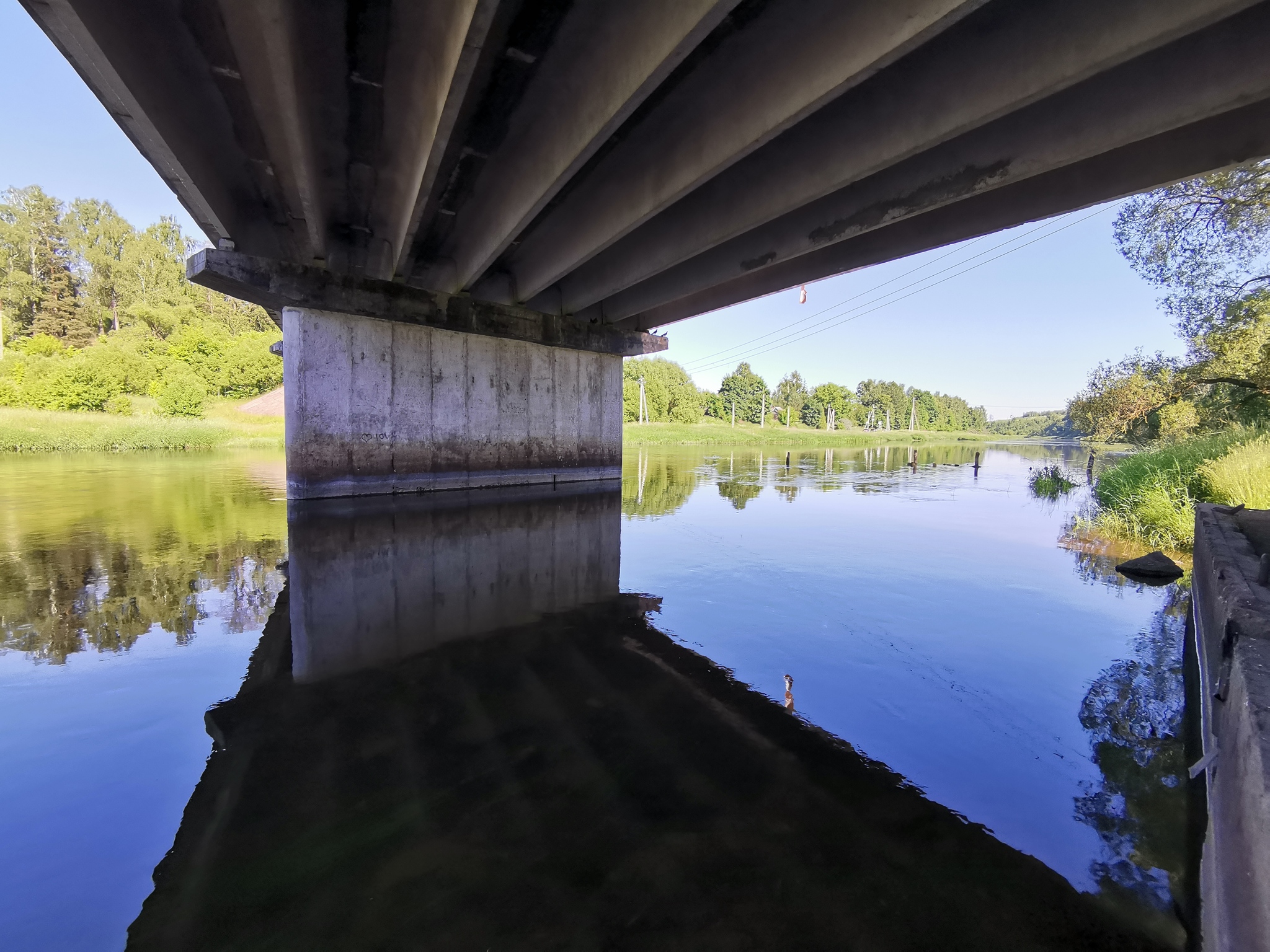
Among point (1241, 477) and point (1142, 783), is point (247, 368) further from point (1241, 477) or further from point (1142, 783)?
point (1142, 783)

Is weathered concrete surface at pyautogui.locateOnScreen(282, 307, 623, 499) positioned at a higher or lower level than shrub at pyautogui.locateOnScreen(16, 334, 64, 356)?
lower

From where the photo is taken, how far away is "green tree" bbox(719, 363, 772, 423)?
106 m

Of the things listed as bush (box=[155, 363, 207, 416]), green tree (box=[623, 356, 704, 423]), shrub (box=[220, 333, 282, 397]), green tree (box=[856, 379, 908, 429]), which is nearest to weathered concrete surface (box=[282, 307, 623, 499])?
bush (box=[155, 363, 207, 416])

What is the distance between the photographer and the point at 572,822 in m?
2.91

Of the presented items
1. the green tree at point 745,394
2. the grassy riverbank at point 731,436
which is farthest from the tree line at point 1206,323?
the green tree at point 745,394

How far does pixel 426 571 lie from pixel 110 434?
35.5m

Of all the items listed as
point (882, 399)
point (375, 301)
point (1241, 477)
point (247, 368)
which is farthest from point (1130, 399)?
point (882, 399)

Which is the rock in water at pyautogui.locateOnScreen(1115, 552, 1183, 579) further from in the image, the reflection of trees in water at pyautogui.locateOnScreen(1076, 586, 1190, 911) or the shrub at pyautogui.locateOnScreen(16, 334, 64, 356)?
the shrub at pyautogui.locateOnScreen(16, 334, 64, 356)

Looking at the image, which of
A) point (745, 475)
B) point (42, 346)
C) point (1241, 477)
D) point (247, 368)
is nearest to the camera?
point (1241, 477)

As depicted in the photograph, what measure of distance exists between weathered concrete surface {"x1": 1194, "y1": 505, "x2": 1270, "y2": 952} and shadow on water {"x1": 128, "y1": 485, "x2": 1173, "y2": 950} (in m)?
0.32

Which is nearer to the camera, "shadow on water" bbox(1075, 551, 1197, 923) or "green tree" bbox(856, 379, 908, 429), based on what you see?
"shadow on water" bbox(1075, 551, 1197, 923)

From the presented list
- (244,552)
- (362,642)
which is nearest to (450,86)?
(362,642)

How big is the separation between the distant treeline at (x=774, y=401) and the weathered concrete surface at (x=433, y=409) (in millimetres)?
57112

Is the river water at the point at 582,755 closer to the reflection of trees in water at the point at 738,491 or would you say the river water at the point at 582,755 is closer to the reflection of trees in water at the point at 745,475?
the reflection of trees in water at the point at 738,491
